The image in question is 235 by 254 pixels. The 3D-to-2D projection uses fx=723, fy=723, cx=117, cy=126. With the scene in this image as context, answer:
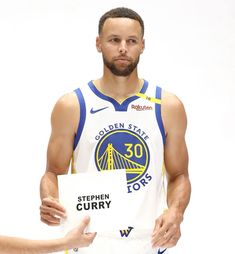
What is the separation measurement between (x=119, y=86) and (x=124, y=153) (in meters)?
0.29

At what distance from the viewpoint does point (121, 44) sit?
2869mm

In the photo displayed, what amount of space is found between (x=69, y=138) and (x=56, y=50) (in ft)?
5.64

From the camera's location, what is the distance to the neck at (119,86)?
296cm

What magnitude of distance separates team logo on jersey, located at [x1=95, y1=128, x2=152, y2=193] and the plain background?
1540mm

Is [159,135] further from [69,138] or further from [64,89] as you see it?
[64,89]

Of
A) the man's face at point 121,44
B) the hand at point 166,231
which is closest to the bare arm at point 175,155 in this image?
the hand at point 166,231

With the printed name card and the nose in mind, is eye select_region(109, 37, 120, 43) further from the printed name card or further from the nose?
the printed name card

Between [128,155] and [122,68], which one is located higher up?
[122,68]

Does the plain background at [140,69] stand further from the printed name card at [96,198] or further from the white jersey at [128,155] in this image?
the printed name card at [96,198]

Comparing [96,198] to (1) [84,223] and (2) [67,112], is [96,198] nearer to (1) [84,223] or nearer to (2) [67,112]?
(1) [84,223]

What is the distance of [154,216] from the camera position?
2912mm

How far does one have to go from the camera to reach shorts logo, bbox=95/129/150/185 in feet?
9.45
